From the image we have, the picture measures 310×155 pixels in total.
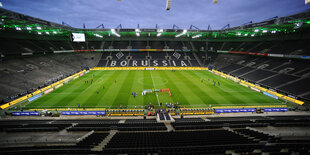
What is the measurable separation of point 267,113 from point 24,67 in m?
55.0

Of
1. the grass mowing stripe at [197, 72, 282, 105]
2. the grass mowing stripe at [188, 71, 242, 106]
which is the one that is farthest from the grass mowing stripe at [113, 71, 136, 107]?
the grass mowing stripe at [197, 72, 282, 105]

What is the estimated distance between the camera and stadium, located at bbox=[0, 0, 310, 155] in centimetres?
1078

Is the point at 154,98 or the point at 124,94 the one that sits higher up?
the point at 124,94

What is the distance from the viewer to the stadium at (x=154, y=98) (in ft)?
35.4

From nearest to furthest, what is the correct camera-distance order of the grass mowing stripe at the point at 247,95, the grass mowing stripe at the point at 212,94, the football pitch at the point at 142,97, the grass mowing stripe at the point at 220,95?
1. the football pitch at the point at 142,97
2. the grass mowing stripe at the point at 212,94
3. the grass mowing stripe at the point at 220,95
4. the grass mowing stripe at the point at 247,95

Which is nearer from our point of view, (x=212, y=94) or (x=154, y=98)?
(x=154, y=98)

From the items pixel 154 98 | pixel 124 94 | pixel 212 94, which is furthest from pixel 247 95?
pixel 124 94

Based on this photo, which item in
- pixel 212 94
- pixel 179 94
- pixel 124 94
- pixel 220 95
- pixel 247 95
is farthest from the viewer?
pixel 212 94

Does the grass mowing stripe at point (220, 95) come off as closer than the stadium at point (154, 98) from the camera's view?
No

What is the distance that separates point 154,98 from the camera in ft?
80.0

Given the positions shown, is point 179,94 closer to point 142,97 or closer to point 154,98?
point 154,98

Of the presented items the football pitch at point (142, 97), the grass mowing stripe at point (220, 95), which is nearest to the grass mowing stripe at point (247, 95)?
the football pitch at point (142, 97)

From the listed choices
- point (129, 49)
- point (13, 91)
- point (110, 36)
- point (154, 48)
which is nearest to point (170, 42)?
point (154, 48)

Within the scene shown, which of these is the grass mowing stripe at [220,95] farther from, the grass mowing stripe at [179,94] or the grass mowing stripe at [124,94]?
the grass mowing stripe at [124,94]
